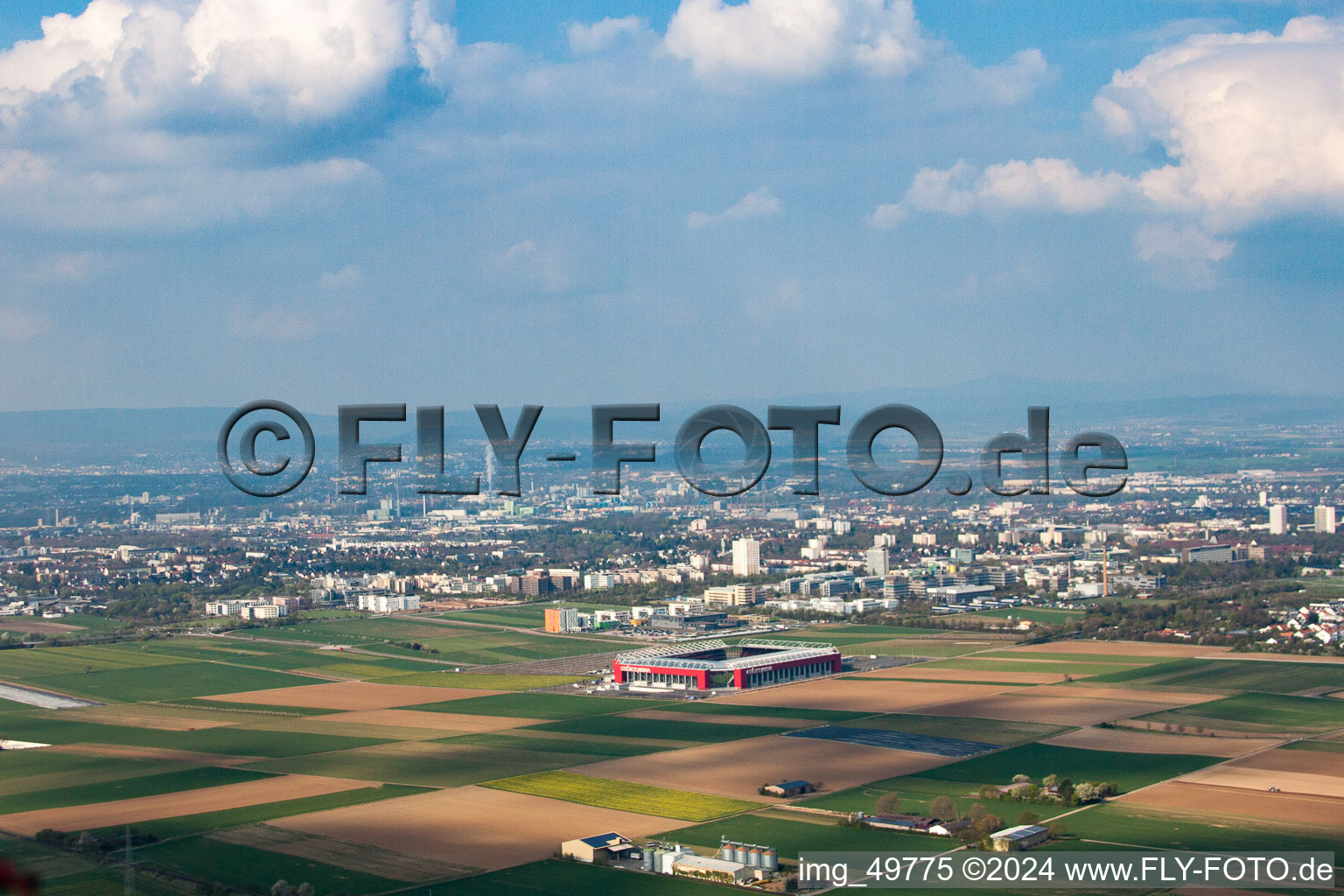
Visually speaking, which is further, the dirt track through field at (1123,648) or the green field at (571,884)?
the dirt track through field at (1123,648)

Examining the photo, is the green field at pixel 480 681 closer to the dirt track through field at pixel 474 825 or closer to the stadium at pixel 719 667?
the stadium at pixel 719 667

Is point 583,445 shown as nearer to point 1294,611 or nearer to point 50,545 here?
point 50,545

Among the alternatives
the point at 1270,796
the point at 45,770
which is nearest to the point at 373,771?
the point at 45,770

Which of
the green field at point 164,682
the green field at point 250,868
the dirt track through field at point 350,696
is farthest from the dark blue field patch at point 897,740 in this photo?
the green field at point 164,682

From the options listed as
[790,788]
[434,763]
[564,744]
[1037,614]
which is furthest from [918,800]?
[1037,614]

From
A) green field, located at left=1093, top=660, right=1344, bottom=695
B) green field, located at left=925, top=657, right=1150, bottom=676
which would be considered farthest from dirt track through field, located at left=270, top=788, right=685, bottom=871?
green field, located at left=925, top=657, right=1150, bottom=676

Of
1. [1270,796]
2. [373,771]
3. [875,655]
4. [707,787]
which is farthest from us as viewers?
[875,655]

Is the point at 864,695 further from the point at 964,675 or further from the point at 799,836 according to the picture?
the point at 799,836
